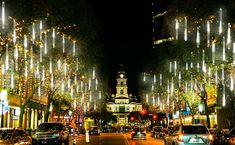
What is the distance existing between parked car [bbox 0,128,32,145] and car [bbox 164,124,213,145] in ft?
26.2

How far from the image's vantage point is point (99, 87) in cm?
6681

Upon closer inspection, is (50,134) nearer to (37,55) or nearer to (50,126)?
(50,126)

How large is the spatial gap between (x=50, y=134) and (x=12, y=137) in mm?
7820

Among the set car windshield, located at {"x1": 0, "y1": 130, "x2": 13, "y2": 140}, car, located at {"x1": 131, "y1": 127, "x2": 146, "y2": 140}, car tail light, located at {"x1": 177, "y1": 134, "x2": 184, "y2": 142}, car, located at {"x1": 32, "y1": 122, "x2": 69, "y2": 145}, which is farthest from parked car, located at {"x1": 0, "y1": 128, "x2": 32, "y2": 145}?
car, located at {"x1": 131, "y1": 127, "x2": 146, "y2": 140}

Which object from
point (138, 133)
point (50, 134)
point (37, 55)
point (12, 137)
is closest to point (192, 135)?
point (12, 137)

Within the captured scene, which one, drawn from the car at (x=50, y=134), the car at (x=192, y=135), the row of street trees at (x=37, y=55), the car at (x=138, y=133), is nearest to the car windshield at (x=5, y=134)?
the row of street trees at (x=37, y=55)

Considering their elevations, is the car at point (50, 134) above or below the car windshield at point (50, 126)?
below

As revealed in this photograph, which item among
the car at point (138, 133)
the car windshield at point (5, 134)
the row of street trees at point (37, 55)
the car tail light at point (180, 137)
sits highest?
the row of street trees at point (37, 55)

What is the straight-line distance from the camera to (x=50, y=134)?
28.9m

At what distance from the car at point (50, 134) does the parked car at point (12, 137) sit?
565cm

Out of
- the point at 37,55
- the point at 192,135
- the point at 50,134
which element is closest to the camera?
the point at 192,135

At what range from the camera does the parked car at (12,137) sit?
20578 mm

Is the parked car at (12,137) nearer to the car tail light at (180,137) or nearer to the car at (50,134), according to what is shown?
the car at (50,134)

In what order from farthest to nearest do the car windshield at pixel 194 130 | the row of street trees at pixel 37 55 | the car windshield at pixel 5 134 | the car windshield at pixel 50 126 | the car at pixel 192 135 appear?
the car windshield at pixel 50 126
the row of street trees at pixel 37 55
the car windshield at pixel 194 130
the car at pixel 192 135
the car windshield at pixel 5 134
